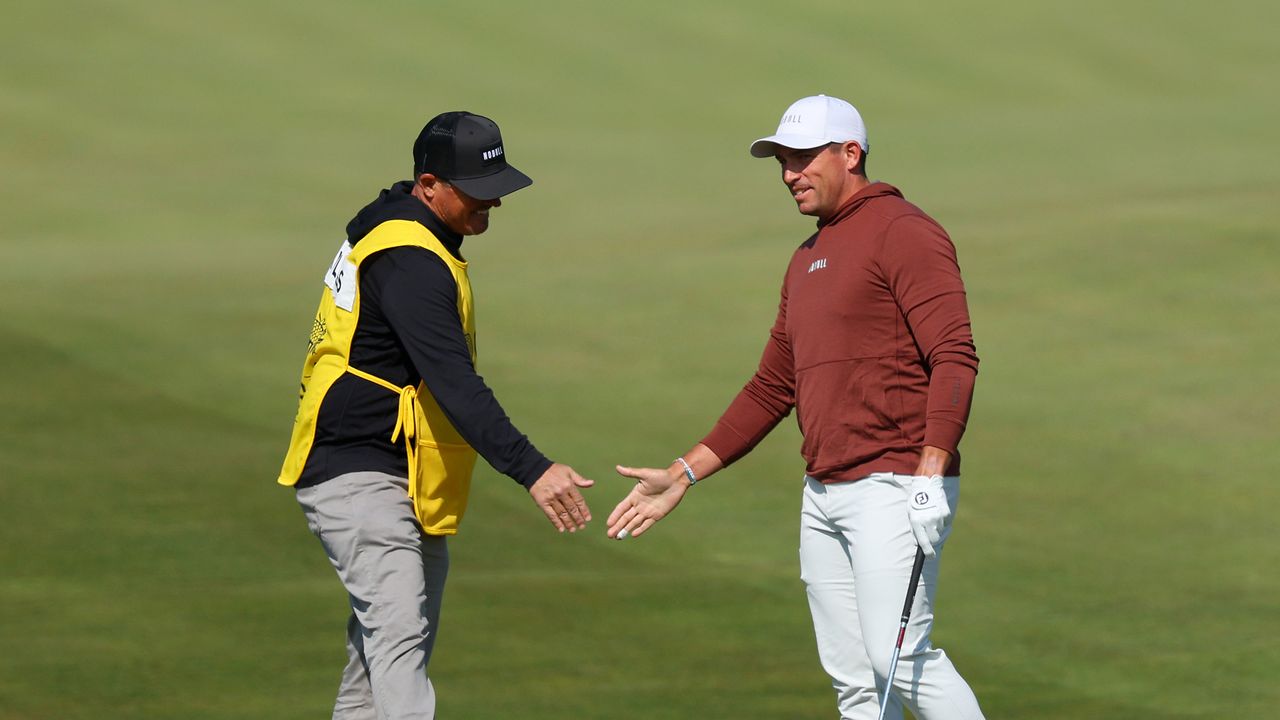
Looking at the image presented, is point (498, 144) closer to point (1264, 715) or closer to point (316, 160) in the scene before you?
point (1264, 715)

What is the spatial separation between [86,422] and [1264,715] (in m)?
8.56

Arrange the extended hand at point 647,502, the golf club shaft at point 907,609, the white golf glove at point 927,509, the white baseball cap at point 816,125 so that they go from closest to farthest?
the white golf glove at point 927,509 < the golf club shaft at point 907,609 < the white baseball cap at point 816,125 < the extended hand at point 647,502

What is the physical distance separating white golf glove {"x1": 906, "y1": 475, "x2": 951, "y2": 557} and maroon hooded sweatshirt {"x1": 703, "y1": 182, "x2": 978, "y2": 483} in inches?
5.5

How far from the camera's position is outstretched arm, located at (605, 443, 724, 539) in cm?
729

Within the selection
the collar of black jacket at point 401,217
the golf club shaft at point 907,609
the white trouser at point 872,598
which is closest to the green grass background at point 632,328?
the white trouser at point 872,598

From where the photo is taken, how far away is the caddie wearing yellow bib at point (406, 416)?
636cm

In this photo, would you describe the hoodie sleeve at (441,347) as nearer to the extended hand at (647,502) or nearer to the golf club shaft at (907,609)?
the extended hand at (647,502)

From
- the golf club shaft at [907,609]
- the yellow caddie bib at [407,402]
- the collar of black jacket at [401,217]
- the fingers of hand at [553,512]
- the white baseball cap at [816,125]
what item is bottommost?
the golf club shaft at [907,609]

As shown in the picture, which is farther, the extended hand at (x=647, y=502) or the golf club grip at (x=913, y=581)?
the extended hand at (x=647, y=502)

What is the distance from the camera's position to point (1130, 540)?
36.5 feet

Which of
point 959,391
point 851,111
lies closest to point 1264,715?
point 959,391

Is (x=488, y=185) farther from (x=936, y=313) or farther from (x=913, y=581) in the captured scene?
(x=913, y=581)

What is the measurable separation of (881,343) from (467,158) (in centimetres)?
161

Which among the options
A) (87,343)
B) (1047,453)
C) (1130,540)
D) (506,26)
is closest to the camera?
(1130,540)
